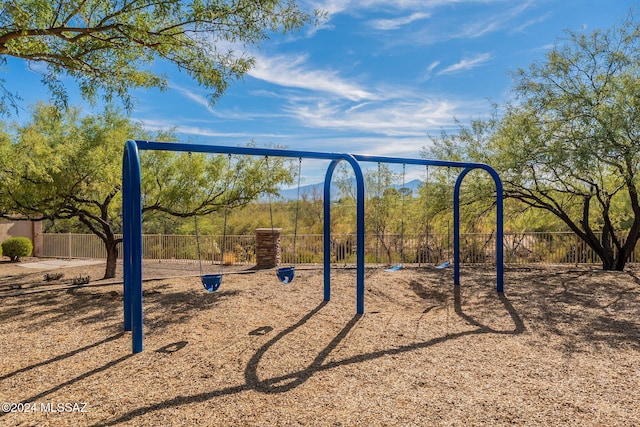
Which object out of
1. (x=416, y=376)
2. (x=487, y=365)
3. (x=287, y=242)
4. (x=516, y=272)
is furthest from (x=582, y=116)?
(x=287, y=242)

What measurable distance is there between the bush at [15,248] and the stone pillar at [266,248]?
10.5m

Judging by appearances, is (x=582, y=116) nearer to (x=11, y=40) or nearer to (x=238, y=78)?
(x=238, y=78)

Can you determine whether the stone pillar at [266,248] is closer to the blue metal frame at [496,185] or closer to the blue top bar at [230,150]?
the blue metal frame at [496,185]

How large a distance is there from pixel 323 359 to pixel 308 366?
25 cm

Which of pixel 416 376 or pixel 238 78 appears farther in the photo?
pixel 238 78

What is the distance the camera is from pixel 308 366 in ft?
13.6

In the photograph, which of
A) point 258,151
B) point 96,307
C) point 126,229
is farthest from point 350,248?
point 126,229

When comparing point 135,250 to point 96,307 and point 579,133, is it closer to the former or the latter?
point 96,307

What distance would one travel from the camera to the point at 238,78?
7.66 meters

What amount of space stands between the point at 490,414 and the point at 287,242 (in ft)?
42.5

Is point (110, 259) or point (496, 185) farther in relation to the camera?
point (110, 259)

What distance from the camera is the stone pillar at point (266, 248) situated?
1271 cm

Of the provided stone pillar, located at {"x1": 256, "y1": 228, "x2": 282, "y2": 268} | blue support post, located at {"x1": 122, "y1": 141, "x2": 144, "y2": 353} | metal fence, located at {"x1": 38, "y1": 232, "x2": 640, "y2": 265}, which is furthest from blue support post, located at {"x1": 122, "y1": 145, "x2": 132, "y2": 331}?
metal fence, located at {"x1": 38, "y1": 232, "x2": 640, "y2": 265}

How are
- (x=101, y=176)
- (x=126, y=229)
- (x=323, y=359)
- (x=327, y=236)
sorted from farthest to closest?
1. (x=101, y=176)
2. (x=327, y=236)
3. (x=126, y=229)
4. (x=323, y=359)
